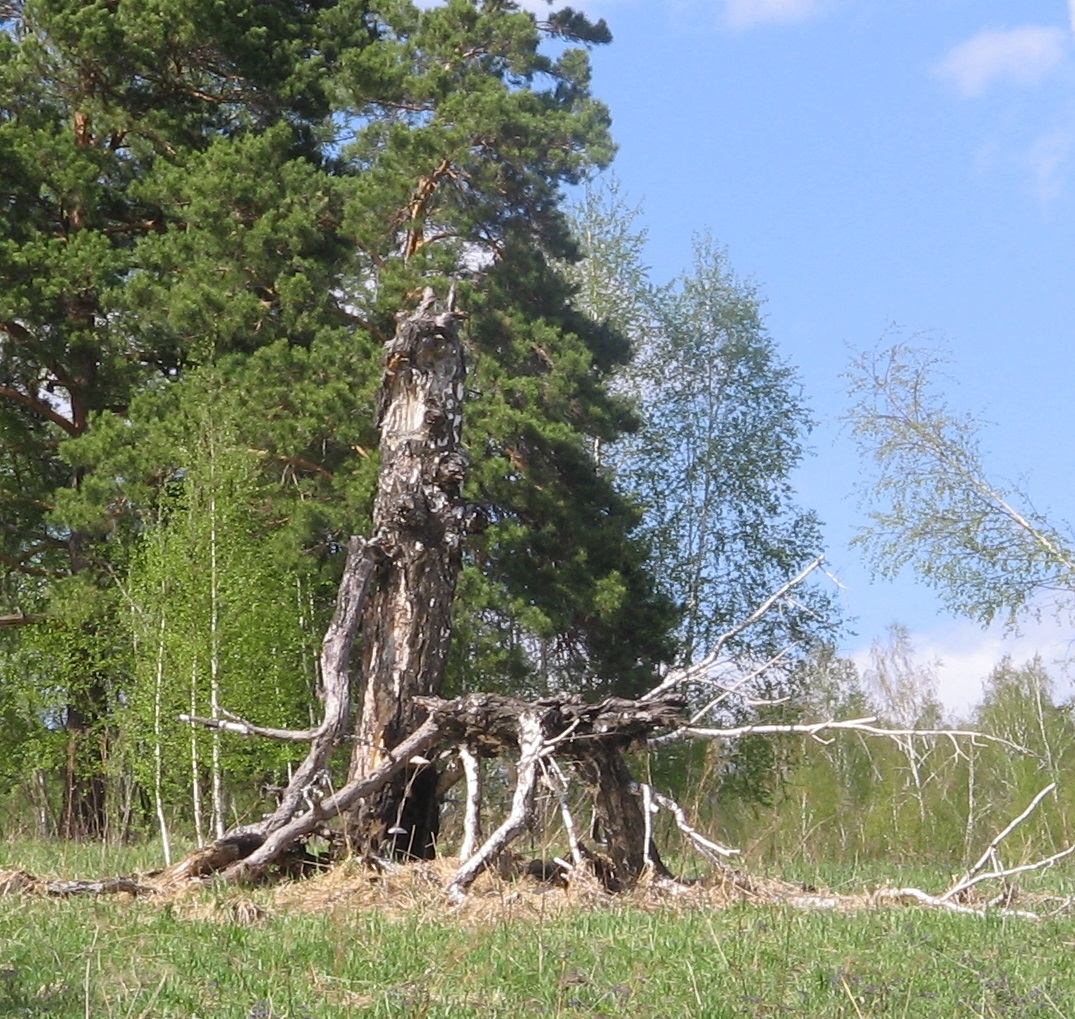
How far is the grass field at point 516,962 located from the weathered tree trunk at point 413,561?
2.31m

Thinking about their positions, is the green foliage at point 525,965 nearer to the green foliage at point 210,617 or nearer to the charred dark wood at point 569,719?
the charred dark wood at point 569,719

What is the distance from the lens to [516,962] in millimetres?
5512

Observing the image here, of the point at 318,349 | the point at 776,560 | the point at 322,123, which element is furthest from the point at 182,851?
the point at 776,560

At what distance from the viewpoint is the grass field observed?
4766 mm

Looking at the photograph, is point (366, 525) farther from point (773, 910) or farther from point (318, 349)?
point (773, 910)

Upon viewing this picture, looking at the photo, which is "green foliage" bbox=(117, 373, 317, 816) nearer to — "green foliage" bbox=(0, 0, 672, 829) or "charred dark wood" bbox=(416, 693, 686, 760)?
"green foliage" bbox=(0, 0, 672, 829)

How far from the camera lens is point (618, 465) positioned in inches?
1080

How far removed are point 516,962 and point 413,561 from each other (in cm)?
477

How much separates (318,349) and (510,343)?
112 inches

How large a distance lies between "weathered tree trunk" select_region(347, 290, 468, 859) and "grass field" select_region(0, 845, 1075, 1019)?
2.31 meters

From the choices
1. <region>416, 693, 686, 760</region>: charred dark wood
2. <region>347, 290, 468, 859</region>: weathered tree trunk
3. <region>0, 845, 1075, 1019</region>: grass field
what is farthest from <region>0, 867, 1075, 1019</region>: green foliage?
<region>347, 290, 468, 859</region>: weathered tree trunk

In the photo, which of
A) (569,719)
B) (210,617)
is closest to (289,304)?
(210,617)

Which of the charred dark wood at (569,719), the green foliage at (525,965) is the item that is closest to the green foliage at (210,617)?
the charred dark wood at (569,719)

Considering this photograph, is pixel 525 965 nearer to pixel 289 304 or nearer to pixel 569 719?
pixel 569 719
